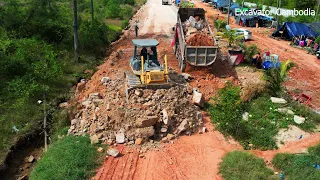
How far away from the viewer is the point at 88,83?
14.9 meters

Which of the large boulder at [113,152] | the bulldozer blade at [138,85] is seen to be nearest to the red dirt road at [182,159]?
the large boulder at [113,152]

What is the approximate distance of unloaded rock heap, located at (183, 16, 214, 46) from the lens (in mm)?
15617

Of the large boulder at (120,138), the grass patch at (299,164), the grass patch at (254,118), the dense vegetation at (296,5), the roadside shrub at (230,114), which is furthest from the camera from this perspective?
the dense vegetation at (296,5)

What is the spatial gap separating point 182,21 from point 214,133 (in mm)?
9582

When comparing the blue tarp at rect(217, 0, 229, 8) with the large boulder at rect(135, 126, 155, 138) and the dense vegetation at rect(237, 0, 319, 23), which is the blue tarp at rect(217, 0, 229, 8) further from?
the large boulder at rect(135, 126, 155, 138)

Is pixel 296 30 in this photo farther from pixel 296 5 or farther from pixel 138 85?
pixel 138 85

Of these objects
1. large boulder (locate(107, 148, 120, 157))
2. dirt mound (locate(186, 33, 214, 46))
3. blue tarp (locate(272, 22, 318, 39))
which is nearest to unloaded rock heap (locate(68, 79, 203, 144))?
large boulder (locate(107, 148, 120, 157))

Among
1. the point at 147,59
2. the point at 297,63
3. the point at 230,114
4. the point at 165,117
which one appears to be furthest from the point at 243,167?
the point at 297,63

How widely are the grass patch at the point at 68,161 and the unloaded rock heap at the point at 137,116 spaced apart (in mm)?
547

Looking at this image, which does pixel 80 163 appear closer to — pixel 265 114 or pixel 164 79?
pixel 164 79

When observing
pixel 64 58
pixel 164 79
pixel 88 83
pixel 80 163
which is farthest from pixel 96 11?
pixel 80 163

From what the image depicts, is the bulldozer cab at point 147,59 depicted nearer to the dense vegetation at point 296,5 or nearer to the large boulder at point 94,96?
the large boulder at point 94,96

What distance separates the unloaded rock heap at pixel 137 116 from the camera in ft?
34.8

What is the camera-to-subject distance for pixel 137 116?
10.9 metres
